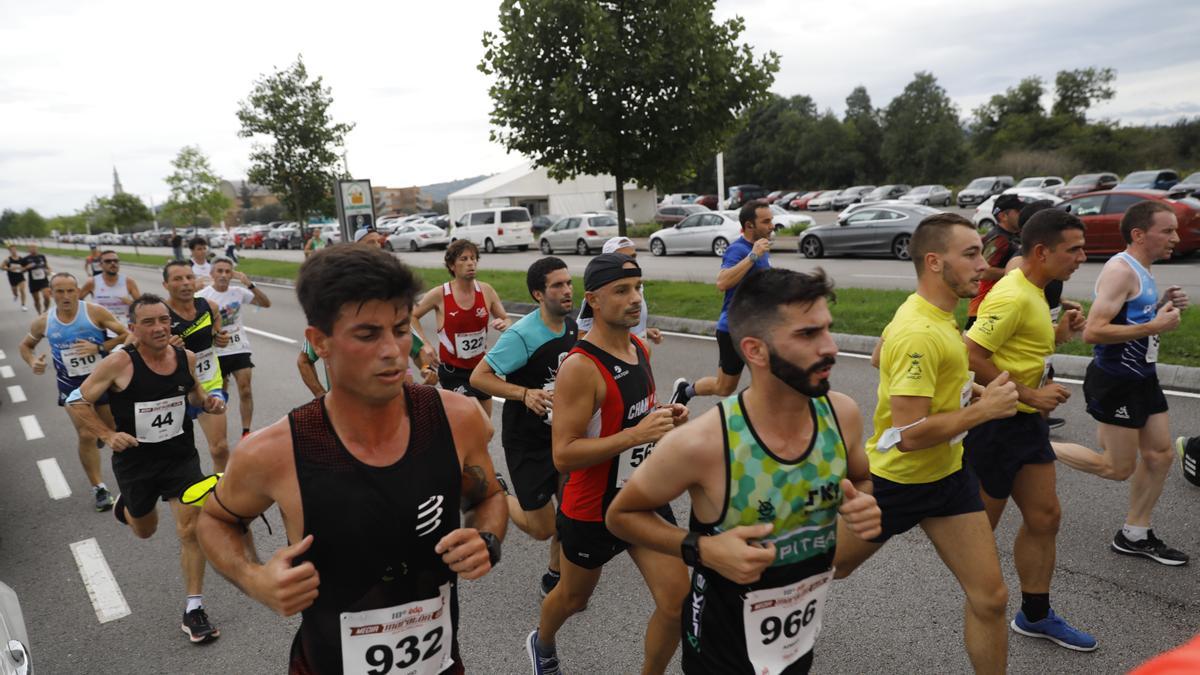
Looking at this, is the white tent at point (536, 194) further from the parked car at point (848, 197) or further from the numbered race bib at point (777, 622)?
the numbered race bib at point (777, 622)

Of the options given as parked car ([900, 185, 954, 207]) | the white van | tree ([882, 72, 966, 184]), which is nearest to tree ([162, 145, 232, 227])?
the white van

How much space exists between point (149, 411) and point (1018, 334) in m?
4.70

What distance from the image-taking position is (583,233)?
29.0 metres

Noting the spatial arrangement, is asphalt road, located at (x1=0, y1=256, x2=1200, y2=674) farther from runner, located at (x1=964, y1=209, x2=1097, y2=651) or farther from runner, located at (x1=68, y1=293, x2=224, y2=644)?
runner, located at (x1=68, y1=293, x2=224, y2=644)

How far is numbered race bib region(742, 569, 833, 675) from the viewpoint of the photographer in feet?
7.45

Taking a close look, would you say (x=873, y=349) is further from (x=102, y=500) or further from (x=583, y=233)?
(x=583, y=233)

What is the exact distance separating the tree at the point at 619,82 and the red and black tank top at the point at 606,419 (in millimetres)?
9982

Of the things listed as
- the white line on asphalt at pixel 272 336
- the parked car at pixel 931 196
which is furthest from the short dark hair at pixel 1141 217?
the parked car at pixel 931 196

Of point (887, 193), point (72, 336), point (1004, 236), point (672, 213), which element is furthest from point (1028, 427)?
point (887, 193)

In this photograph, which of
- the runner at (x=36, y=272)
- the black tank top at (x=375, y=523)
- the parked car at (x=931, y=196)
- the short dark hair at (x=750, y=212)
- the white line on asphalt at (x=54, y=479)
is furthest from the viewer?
the parked car at (x=931, y=196)

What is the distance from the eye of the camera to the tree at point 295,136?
24.0 metres

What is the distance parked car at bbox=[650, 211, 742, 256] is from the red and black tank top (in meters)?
20.6

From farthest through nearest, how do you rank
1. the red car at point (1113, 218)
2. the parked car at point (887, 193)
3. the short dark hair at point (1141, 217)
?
the parked car at point (887, 193), the red car at point (1113, 218), the short dark hair at point (1141, 217)

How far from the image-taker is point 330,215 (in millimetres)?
27516
